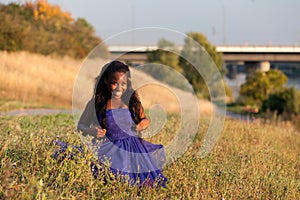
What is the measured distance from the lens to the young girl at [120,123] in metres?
5.53

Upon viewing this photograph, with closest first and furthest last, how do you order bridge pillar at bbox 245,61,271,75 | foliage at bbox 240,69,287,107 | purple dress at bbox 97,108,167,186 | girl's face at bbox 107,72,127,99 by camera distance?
purple dress at bbox 97,108,167,186 < girl's face at bbox 107,72,127,99 < foliage at bbox 240,69,287,107 < bridge pillar at bbox 245,61,271,75

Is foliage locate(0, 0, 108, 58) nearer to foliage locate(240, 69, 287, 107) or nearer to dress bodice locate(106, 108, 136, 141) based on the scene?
foliage locate(240, 69, 287, 107)

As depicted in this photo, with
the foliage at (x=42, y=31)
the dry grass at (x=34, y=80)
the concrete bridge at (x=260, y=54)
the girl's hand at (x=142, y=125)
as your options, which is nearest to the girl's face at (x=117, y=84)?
the girl's hand at (x=142, y=125)

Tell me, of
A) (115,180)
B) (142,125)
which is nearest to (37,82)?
(142,125)

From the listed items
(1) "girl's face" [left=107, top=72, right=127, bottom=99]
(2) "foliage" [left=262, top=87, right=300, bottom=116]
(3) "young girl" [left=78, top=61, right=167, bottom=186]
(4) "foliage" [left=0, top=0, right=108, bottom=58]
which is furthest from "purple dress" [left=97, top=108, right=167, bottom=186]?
(4) "foliage" [left=0, top=0, right=108, bottom=58]

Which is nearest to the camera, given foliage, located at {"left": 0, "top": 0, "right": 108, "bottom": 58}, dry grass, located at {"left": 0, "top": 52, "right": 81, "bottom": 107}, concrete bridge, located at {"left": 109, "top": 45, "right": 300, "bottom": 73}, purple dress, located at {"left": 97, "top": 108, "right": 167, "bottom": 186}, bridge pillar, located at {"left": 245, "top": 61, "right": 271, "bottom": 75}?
purple dress, located at {"left": 97, "top": 108, "right": 167, "bottom": 186}

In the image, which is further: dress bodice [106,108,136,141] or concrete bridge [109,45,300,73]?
concrete bridge [109,45,300,73]

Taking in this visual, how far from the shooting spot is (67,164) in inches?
187

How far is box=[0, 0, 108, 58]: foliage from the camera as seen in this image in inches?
1301

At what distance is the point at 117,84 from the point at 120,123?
1.47ft

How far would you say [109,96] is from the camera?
223 inches

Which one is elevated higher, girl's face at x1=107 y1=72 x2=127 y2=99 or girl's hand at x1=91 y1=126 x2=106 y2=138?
girl's face at x1=107 y1=72 x2=127 y2=99

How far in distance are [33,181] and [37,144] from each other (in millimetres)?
1370

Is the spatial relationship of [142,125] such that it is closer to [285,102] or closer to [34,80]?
[34,80]
